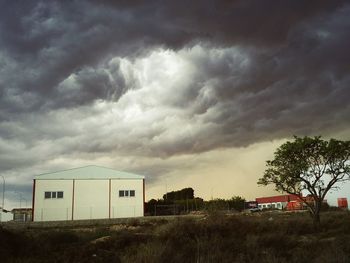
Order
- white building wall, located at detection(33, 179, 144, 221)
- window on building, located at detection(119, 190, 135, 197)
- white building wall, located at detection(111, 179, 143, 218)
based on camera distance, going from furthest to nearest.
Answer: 1. window on building, located at detection(119, 190, 135, 197)
2. white building wall, located at detection(111, 179, 143, 218)
3. white building wall, located at detection(33, 179, 144, 221)

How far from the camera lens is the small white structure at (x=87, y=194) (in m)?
59.8

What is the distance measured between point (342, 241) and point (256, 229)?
22.0ft

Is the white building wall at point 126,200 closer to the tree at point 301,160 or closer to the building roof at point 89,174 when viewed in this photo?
the building roof at point 89,174

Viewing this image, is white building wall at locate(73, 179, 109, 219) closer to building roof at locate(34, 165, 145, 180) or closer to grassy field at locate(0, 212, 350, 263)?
building roof at locate(34, 165, 145, 180)

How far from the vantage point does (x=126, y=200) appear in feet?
208

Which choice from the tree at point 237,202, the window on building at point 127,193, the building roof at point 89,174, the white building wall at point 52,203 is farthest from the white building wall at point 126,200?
the tree at point 237,202

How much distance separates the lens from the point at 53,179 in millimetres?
60844

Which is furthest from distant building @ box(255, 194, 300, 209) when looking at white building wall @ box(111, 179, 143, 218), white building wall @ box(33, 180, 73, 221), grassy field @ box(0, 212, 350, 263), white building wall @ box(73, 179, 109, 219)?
grassy field @ box(0, 212, 350, 263)

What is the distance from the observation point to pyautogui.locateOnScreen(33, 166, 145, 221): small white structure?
2356 inches

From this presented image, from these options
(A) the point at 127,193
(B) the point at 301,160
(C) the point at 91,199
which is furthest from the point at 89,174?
(B) the point at 301,160

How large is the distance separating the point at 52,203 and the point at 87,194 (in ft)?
16.7

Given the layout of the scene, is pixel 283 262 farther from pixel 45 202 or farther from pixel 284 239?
pixel 45 202

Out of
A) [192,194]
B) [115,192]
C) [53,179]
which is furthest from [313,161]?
[192,194]

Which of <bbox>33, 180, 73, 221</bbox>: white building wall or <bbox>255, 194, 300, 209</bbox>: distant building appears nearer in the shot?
<bbox>33, 180, 73, 221</bbox>: white building wall
